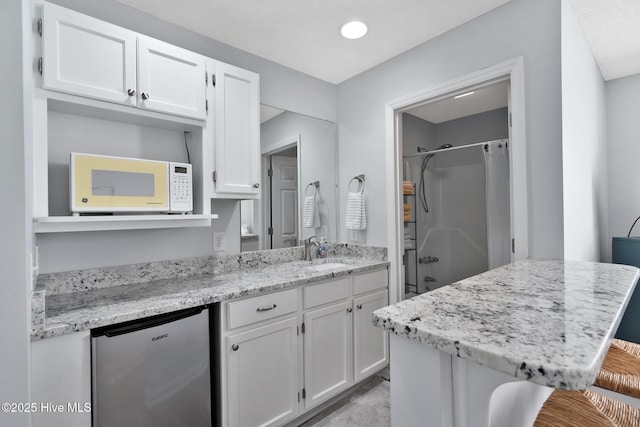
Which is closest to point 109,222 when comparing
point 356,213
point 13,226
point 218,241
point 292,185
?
point 13,226

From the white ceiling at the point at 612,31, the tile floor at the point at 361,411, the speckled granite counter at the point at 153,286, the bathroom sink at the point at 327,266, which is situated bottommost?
the tile floor at the point at 361,411

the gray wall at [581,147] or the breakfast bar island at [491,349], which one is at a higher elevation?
the gray wall at [581,147]

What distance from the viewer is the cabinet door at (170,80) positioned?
1.57 m

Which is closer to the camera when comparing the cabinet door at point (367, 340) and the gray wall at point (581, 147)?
the gray wall at point (581, 147)

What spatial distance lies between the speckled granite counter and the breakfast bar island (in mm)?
1049

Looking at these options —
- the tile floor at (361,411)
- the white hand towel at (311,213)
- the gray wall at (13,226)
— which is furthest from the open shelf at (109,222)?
the tile floor at (361,411)

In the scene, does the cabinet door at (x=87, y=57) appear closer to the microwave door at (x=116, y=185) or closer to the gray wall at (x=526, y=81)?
the microwave door at (x=116, y=185)

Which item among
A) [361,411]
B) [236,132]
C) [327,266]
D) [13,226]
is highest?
[236,132]

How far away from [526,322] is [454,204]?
315cm

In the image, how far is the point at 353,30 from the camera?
6.82 feet

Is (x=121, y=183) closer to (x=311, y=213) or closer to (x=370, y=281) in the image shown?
(x=311, y=213)

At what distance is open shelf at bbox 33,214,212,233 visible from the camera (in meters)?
1.31

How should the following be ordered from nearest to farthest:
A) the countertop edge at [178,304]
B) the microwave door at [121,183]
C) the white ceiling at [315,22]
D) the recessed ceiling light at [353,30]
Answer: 1. the countertop edge at [178,304]
2. the microwave door at [121,183]
3. the white ceiling at [315,22]
4. the recessed ceiling light at [353,30]

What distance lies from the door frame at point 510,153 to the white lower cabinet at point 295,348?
1.05ft
